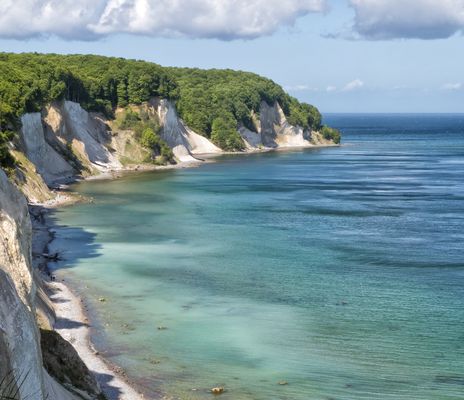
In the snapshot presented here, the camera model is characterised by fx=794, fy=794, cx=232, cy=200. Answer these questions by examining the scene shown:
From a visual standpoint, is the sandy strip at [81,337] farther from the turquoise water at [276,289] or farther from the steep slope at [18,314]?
the steep slope at [18,314]

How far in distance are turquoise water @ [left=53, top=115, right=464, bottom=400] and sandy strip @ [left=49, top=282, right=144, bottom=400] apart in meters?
0.76

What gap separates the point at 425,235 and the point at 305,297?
24.4 metres

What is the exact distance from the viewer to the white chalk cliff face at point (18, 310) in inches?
755

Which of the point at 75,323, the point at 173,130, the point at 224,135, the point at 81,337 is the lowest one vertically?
the point at 81,337

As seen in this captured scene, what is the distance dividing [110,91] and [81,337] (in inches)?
4115

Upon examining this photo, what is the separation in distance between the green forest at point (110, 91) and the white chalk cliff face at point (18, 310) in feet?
168

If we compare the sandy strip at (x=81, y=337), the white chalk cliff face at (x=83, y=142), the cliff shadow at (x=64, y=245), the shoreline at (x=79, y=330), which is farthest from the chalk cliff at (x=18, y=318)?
the white chalk cliff face at (x=83, y=142)

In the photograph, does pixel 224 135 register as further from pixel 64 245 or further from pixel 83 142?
pixel 64 245

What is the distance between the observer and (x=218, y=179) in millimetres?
115938

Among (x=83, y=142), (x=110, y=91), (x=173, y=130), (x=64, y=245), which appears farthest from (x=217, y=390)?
(x=173, y=130)

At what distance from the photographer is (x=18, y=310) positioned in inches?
806

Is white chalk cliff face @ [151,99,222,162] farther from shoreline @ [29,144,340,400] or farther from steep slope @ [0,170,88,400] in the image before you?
steep slope @ [0,170,88,400]

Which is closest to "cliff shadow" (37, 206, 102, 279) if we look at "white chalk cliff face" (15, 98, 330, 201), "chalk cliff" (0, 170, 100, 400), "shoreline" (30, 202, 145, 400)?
"shoreline" (30, 202, 145, 400)

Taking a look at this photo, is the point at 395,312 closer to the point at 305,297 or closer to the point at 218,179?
the point at 305,297
